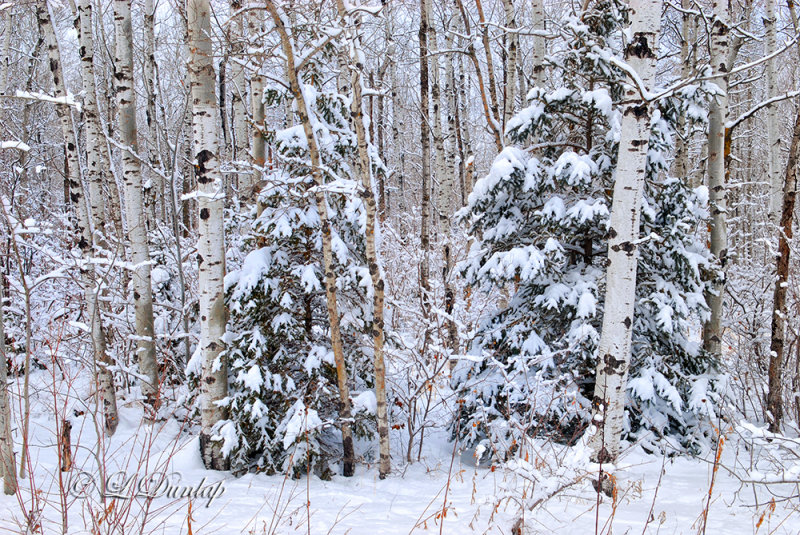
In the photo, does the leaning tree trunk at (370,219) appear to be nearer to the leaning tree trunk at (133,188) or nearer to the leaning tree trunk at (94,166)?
the leaning tree trunk at (133,188)

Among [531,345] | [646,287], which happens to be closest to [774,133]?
[646,287]

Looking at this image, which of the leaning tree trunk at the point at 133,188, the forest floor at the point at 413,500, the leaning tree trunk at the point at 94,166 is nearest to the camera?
the forest floor at the point at 413,500

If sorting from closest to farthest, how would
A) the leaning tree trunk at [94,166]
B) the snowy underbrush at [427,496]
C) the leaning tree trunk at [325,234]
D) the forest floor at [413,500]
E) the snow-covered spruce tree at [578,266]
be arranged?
the snowy underbrush at [427,496] < the forest floor at [413,500] < the leaning tree trunk at [325,234] < the snow-covered spruce tree at [578,266] < the leaning tree trunk at [94,166]

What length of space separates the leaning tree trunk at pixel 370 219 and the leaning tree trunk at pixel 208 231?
132 cm

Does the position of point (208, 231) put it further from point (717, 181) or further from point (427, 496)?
point (717, 181)

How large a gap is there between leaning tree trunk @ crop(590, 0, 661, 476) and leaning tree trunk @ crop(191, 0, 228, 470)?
346 centimetres

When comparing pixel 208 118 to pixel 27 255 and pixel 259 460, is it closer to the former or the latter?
pixel 259 460

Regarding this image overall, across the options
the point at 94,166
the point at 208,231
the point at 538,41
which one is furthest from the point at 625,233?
the point at 94,166

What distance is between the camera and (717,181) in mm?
5879

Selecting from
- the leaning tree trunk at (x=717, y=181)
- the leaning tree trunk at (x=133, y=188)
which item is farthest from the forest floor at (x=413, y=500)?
the leaning tree trunk at (x=717, y=181)

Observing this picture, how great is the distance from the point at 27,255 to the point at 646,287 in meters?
11.0

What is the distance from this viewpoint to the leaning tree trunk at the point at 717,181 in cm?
570

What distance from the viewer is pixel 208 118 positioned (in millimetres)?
5004

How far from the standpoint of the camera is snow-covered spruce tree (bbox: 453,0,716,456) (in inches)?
208
